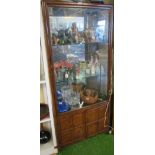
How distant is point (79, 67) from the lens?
2.21 metres

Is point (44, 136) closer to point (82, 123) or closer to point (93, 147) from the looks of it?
point (82, 123)

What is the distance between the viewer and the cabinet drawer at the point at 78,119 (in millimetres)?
2111

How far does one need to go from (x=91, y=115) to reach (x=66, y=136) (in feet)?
1.35

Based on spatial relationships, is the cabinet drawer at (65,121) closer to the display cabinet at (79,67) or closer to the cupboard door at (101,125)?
the display cabinet at (79,67)

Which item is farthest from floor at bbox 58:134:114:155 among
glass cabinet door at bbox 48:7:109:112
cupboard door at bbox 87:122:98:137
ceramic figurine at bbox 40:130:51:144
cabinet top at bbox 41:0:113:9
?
cabinet top at bbox 41:0:113:9

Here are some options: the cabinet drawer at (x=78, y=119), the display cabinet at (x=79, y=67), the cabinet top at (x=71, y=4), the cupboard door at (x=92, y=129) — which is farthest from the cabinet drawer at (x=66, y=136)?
the cabinet top at (x=71, y=4)

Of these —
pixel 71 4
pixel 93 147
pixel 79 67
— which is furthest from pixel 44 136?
pixel 71 4

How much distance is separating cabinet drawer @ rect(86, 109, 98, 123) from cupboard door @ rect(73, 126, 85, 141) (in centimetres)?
13

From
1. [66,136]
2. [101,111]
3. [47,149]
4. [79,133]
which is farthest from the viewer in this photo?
[101,111]

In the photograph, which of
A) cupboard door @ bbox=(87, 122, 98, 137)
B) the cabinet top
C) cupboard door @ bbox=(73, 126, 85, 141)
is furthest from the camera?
cupboard door @ bbox=(87, 122, 98, 137)

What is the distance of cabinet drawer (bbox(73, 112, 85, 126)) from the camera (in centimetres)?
211

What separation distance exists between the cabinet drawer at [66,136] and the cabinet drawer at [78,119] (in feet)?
0.37

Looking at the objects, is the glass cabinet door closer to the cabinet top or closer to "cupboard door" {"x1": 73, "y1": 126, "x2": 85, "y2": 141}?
the cabinet top
